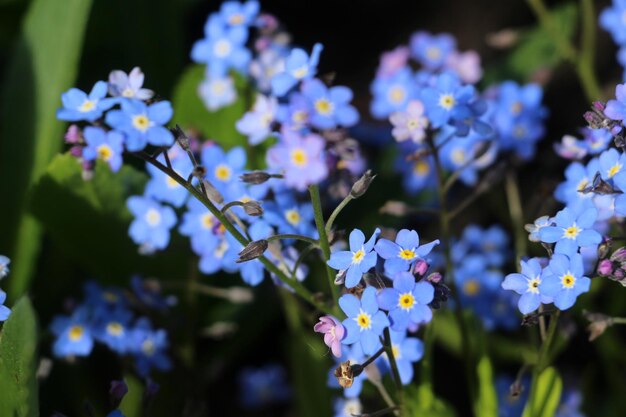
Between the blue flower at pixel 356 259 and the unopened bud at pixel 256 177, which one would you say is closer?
the blue flower at pixel 356 259

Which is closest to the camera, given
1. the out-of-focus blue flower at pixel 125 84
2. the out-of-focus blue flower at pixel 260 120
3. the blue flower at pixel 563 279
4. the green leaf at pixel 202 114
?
the blue flower at pixel 563 279

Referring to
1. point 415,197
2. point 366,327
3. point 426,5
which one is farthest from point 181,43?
point 366,327

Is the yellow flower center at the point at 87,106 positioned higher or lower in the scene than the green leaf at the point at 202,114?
lower

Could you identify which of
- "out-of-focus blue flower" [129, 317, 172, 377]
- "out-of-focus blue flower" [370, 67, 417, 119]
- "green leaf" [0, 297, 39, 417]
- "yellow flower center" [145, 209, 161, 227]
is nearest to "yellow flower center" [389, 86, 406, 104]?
"out-of-focus blue flower" [370, 67, 417, 119]

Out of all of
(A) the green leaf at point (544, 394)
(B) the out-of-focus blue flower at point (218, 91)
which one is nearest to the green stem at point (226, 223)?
(A) the green leaf at point (544, 394)

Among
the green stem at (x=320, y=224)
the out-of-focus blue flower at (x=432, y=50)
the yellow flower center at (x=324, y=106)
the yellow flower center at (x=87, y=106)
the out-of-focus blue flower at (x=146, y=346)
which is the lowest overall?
the green stem at (x=320, y=224)

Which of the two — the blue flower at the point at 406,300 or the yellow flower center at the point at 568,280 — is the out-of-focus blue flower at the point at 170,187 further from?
the yellow flower center at the point at 568,280

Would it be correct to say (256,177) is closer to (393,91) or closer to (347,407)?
(347,407)

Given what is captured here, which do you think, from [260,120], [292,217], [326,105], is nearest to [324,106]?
[326,105]
